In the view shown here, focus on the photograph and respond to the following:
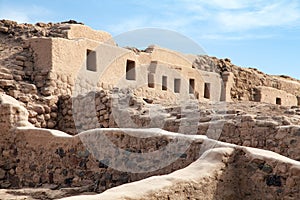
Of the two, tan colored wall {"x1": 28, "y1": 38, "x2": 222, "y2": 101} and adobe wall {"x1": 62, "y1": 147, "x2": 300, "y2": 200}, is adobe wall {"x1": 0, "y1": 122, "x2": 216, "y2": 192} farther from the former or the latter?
tan colored wall {"x1": 28, "y1": 38, "x2": 222, "y2": 101}

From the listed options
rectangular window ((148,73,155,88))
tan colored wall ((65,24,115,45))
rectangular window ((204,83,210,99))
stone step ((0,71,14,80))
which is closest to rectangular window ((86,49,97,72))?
tan colored wall ((65,24,115,45))

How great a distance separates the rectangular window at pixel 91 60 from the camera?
1071cm

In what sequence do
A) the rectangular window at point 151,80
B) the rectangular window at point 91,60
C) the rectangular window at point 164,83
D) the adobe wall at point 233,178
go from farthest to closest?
the rectangular window at point 164,83 < the rectangular window at point 151,80 < the rectangular window at point 91,60 < the adobe wall at point 233,178

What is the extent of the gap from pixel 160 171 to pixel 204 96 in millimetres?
12332

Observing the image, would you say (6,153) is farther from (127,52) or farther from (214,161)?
(127,52)

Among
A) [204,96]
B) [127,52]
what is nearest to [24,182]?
[127,52]

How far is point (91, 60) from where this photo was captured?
10.8 metres

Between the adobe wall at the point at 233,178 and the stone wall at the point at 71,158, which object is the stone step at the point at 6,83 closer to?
the stone wall at the point at 71,158

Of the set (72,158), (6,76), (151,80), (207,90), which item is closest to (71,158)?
(72,158)

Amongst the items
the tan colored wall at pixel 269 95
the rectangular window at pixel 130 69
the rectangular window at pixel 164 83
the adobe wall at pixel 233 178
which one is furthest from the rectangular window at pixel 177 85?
the adobe wall at pixel 233 178

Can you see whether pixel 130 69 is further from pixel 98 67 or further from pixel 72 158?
pixel 72 158

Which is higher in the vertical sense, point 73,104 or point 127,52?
point 127,52

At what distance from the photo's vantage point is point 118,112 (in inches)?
330

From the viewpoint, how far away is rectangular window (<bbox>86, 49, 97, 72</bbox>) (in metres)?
10.7
